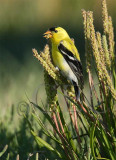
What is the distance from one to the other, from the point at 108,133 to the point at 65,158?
0.84 feet

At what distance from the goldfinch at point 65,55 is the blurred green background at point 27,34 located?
31.5 inches

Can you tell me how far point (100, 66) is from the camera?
1.82 meters

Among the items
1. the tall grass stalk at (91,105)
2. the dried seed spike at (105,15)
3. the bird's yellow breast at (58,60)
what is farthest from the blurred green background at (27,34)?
the dried seed spike at (105,15)

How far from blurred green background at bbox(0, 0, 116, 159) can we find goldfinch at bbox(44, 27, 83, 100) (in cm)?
80

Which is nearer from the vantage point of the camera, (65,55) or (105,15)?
(105,15)

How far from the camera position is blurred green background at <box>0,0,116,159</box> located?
430 cm

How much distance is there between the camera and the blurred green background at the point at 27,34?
4.30m

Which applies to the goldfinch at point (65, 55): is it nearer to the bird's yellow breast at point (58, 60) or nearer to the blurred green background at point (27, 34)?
the bird's yellow breast at point (58, 60)

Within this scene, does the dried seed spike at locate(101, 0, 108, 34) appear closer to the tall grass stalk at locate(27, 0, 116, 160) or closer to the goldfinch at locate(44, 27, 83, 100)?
the tall grass stalk at locate(27, 0, 116, 160)

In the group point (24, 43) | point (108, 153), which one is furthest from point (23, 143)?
point (24, 43)

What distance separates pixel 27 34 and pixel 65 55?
175 inches

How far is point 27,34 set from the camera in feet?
22.6

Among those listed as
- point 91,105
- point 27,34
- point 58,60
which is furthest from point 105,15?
point 27,34

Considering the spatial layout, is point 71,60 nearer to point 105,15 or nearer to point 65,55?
point 65,55
